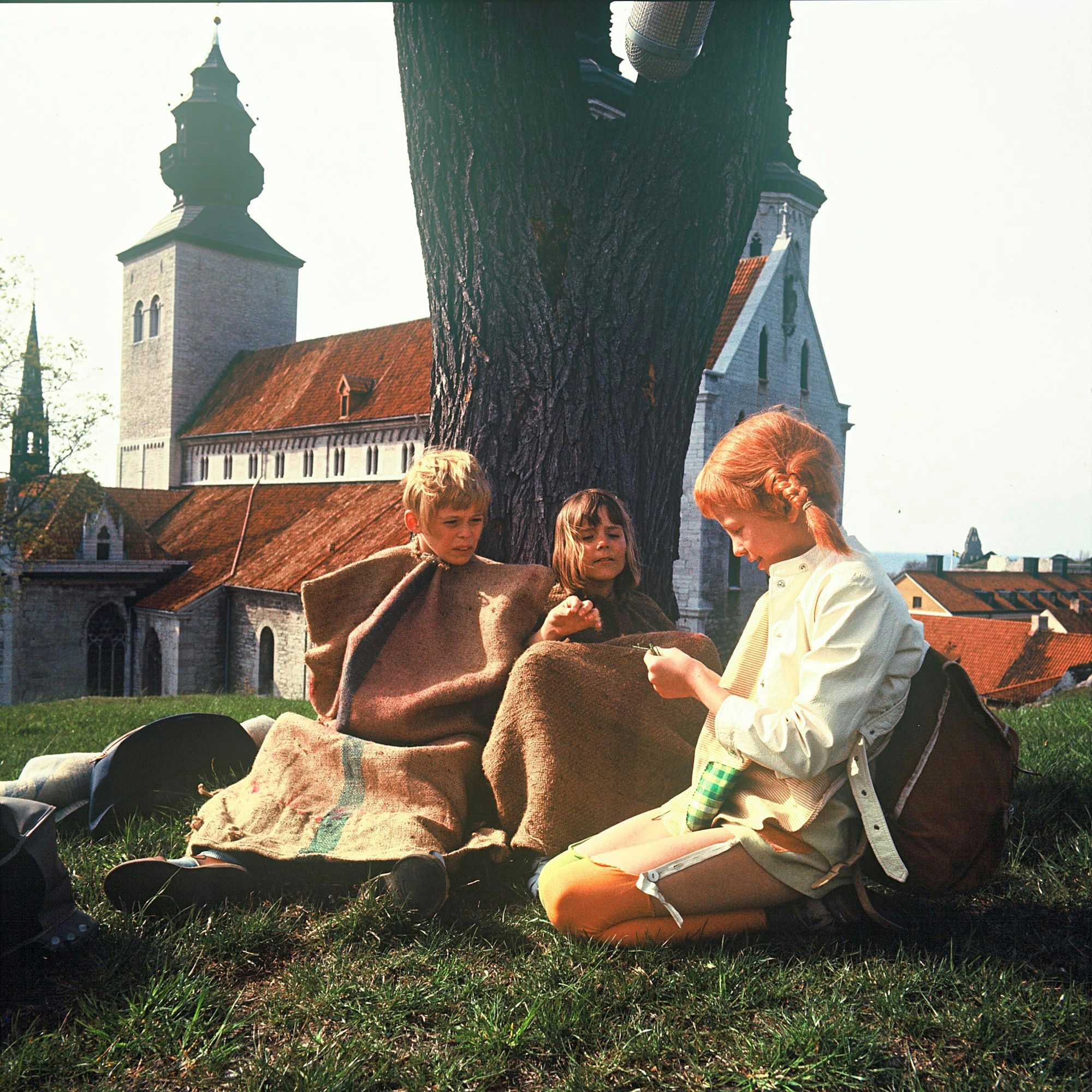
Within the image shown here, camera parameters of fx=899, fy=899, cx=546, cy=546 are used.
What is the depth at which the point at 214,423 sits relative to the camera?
35.0m

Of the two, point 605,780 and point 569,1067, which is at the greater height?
point 605,780

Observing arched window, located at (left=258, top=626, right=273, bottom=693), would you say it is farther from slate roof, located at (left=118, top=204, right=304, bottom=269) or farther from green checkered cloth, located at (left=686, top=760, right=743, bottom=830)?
green checkered cloth, located at (left=686, top=760, right=743, bottom=830)

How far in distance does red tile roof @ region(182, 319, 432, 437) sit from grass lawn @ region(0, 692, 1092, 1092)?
77.5 ft

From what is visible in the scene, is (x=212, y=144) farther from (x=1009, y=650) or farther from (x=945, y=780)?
(x=945, y=780)

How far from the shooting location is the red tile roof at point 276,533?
864 inches

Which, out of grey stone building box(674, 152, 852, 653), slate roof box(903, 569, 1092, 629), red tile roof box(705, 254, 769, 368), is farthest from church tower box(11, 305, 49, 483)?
slate roof box(903, 569, 1092, 629)

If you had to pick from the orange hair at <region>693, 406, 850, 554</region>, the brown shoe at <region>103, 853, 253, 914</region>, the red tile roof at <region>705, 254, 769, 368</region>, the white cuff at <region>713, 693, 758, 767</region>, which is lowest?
the brown shoe at <region>103, 853, 253, 914</region>

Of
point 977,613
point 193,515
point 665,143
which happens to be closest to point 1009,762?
point 665,143

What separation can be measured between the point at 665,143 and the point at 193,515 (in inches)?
→ 1205

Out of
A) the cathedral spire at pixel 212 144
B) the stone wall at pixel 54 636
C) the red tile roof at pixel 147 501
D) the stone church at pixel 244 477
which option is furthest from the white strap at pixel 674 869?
the cathedral spire at pixel 212 144

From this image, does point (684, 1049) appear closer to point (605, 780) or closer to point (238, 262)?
point (605, 780)

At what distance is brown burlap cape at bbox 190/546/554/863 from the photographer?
2.87 metres

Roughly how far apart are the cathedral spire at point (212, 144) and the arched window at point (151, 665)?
2171 centimetres

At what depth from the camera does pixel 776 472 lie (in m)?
2.39
